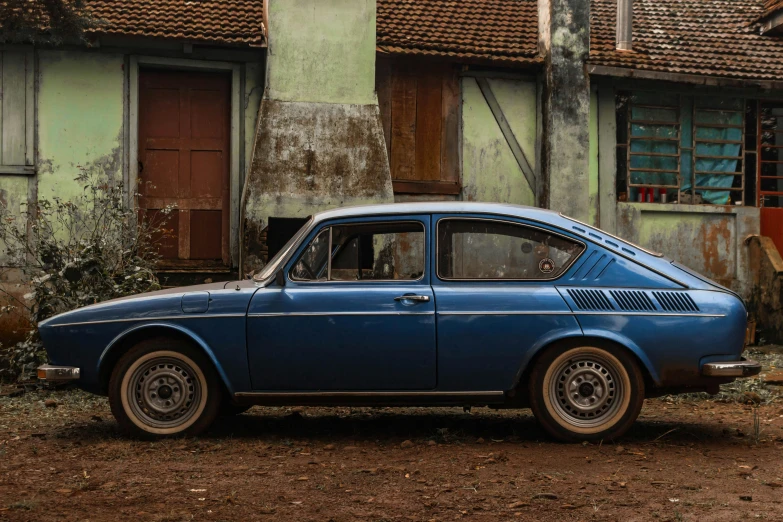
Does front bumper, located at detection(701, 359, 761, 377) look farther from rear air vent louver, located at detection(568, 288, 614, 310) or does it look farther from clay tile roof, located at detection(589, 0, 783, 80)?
clay tile roof, located at detection(589, 0, 783, 80)

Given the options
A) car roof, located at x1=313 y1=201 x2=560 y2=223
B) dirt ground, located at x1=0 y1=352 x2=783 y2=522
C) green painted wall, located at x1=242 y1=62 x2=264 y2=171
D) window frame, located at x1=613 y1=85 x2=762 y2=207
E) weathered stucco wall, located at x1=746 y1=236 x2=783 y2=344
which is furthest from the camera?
window frame, located at x1=613 y1=85 x2=762 y2=207

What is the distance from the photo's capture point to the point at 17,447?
6.55m

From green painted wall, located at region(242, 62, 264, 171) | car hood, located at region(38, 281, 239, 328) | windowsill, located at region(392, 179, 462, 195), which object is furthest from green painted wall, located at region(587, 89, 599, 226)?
car hood, located at region(38, 281, 239, 328)

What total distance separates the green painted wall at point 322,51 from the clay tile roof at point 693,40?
3.82 m

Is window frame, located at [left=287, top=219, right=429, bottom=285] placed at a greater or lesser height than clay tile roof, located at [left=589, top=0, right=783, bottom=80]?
lesser

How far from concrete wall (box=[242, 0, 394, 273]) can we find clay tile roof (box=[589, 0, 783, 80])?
3941mm

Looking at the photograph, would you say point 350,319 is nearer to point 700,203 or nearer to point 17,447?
point 17,447

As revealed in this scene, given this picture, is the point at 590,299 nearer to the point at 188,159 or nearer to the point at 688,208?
the point at 188,159

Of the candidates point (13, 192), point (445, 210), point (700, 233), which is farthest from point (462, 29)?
point (445, 210)

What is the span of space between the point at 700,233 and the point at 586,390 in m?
10.9

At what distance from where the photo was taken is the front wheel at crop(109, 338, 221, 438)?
653 cm

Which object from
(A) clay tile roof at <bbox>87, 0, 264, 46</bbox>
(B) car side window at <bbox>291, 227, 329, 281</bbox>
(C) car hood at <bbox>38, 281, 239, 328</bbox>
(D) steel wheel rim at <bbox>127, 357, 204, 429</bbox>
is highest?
(A) clay tile roof at <bbox>87, 0, 264, 46</bbox>

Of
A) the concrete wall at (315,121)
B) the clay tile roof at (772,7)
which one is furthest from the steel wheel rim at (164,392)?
the clay tile roof at (772,7)

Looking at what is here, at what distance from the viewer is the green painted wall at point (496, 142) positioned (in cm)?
1591
